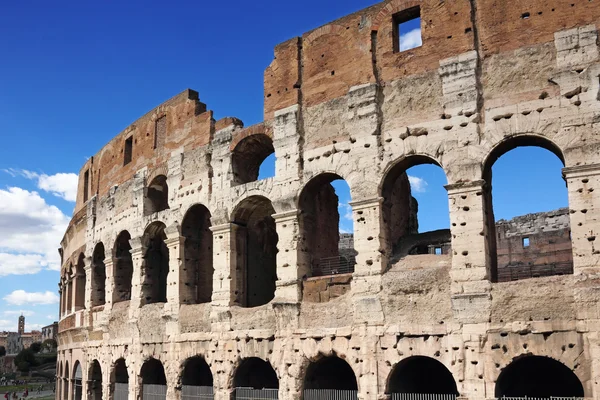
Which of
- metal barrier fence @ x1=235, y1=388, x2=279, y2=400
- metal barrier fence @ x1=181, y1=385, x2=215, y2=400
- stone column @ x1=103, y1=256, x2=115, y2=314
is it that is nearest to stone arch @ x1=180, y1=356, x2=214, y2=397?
metal barrier fence @ x1=181, y1=385, x2=215, y2=400

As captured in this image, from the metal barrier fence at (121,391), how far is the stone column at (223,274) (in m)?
4.35

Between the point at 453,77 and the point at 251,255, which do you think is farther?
the point at 251,255

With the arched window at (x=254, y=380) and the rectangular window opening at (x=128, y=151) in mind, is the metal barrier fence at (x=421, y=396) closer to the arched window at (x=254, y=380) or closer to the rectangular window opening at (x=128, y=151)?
the arched window at (x=254, y=380)

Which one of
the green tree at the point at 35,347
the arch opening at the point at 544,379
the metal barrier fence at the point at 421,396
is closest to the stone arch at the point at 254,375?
the metal barrier fence at the point at 421,396

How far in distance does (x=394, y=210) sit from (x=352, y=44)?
4.44m

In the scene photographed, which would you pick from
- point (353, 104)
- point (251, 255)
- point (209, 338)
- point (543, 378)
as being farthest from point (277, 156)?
point (543, 378)

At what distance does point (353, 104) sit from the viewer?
13695mm

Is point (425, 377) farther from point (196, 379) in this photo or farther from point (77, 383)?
point (77, 383)

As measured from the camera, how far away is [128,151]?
20.6m

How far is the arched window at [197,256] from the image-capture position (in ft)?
55.3

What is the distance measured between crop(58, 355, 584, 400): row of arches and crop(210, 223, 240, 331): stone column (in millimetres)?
1142

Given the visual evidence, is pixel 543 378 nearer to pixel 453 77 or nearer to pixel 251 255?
pixel 453 77

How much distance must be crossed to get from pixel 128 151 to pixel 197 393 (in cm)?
817

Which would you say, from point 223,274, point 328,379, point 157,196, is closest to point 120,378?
point 157,196
